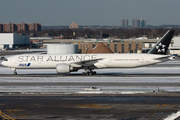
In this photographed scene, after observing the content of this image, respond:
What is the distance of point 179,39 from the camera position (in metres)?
108

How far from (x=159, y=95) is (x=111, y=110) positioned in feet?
22.3

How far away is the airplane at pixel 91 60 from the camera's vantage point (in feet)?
128

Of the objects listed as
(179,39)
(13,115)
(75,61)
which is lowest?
(13,115)

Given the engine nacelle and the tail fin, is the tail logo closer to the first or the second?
the tail fin

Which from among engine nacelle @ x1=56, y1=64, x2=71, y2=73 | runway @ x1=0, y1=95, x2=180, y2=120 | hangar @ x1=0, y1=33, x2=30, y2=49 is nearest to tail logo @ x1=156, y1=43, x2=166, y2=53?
engine nacelle @ x1=56, y1=64, x2=71, y2=73

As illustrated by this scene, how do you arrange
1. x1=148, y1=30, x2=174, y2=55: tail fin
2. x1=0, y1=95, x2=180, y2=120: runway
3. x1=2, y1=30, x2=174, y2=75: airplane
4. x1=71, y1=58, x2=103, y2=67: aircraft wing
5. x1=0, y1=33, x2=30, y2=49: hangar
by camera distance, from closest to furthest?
x1=0, y1=95, x2=180, y2=120: runway, x1=2, y1=30, x2=174, y2=75: airplane, x1=71, y1=58, x2=103, y2=67: aircraft wing, x1=148, y1=30, x2=174, y2=55: tail fin, x1=0, y1=33, x2=30, y2=49: hangar

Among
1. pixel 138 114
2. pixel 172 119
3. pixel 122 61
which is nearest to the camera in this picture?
pixel 172 119

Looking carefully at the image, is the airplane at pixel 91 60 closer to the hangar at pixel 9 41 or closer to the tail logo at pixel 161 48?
the tail logo at pixel 161 48

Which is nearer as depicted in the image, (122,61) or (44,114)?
(44,114)

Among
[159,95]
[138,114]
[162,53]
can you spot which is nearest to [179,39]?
[162,53]

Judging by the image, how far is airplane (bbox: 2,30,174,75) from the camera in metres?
39.1

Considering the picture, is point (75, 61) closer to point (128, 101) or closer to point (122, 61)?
point (122, 61)

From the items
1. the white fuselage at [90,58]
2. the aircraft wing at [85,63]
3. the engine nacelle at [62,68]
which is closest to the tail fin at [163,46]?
the white fuselage at [90,58]

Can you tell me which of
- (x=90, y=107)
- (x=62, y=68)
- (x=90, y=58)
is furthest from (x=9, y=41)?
(x=90, y=107)
